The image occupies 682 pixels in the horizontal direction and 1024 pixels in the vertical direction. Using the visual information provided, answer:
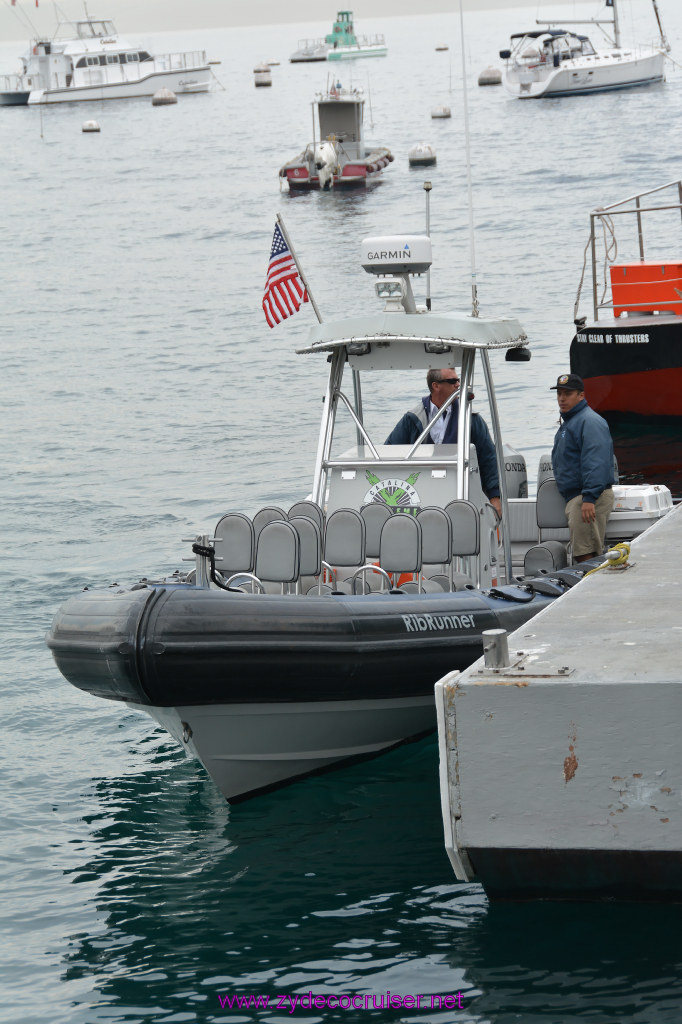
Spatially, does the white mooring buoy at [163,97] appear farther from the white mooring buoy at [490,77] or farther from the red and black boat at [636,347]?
the red and black boat at [636,347]

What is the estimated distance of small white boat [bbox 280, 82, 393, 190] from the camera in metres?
46.0

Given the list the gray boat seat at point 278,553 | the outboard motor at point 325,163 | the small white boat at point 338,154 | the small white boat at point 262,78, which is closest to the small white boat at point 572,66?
the small white boat at point 338,154

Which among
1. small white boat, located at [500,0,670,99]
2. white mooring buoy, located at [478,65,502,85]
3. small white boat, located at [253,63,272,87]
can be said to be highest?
small white boat, located at [253,63,272,87]

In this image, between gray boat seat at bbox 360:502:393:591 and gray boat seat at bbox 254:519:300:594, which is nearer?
gray boat seat at bbox 254:519:300:594

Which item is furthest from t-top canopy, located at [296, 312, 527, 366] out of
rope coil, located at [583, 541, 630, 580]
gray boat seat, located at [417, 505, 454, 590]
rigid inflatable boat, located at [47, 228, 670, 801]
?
rope coil, located at [583, 541, 630, 580]

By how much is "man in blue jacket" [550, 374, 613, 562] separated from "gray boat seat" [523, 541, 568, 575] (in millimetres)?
122

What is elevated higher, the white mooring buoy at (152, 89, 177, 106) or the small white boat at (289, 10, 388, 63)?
the small white boat at (289, 10, 388, 63)

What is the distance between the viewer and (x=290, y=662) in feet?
21.2

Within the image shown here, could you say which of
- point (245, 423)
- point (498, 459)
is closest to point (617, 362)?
point (245, 423)

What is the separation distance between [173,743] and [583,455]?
293 centimetres

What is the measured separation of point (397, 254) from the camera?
892 cm

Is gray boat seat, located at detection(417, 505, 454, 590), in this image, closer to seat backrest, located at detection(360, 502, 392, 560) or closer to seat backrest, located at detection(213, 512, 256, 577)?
seat backrest, located at detection(360, 502, 392, 560)

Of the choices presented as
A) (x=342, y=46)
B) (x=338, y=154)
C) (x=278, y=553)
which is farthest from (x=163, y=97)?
(x=278, y=553)

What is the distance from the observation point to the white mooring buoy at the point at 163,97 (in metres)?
98.1
